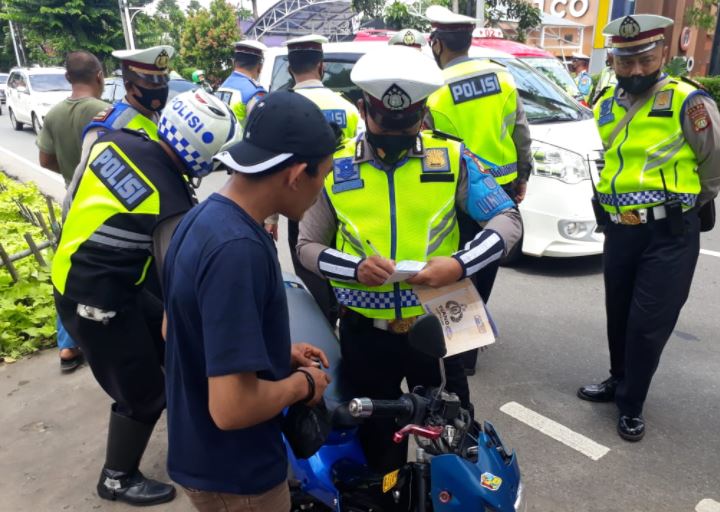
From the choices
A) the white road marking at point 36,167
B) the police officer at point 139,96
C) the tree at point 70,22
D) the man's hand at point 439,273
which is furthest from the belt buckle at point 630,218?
the tree at point 70,22

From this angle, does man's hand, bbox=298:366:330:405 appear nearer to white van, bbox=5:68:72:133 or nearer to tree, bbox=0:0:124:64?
white van, bbox=5:68:72:133

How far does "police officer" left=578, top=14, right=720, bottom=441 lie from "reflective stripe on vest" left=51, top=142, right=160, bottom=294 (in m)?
2.16

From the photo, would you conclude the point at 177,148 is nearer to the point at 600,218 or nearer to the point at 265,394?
the point at 265,394

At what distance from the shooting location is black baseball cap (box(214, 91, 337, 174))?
1.36m

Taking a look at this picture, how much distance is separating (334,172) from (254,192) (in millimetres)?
750

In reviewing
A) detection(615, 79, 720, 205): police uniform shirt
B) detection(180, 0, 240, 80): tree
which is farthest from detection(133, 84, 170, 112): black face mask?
detection(180, 0, 240, 80): tree

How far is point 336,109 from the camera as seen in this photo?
3977mm

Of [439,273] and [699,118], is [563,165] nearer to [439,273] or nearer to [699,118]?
[699,118]

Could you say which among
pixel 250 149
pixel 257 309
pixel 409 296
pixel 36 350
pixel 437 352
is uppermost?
pixel 250 149

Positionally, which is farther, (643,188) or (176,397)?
(643,188)

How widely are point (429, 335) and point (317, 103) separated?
277cm

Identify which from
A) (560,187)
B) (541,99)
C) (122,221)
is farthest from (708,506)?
(541,99)

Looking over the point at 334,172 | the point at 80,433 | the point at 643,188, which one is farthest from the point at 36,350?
the point at 643,188

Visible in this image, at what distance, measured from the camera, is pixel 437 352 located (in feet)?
5.07
